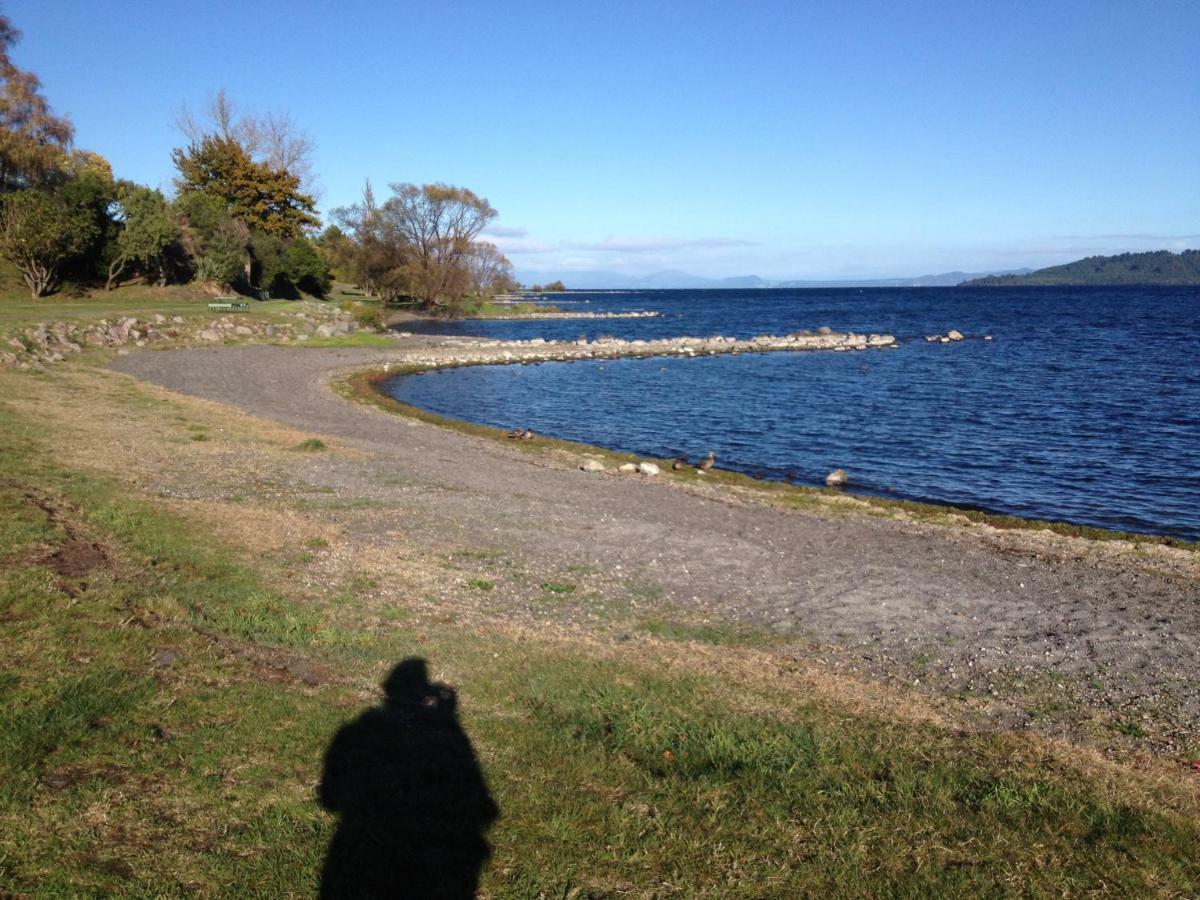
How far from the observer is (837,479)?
2292 centimetres

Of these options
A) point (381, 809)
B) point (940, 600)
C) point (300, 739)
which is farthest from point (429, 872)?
point (940, 600)

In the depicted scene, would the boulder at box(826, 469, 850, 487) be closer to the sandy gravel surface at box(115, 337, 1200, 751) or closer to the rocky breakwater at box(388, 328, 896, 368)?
the sandy gravel surface at box(115, 337, 1200, 751)

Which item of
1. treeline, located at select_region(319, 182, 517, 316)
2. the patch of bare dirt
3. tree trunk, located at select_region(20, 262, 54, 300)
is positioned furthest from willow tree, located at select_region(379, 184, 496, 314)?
the patch of bare dirt

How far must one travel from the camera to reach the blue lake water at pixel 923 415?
2272cm

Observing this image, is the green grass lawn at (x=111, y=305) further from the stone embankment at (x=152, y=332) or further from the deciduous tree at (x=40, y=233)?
the deciduous tree at (x=40, y=233)

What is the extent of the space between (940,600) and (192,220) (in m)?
63.2

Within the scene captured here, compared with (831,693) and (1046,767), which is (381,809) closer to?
(831,693)

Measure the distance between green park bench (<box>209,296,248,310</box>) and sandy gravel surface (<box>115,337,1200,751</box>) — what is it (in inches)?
1367

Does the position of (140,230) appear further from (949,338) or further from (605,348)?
(949,338)

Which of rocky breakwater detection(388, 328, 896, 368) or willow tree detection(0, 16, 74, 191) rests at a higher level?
willow tree detection(0, 16, 74, 191)

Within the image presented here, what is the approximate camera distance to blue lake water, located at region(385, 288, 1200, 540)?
22.7 meters

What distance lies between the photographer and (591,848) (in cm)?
557

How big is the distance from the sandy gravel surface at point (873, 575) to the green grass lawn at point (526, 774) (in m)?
2.05

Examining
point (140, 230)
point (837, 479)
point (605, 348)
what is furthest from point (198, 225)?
point (837, 479)
